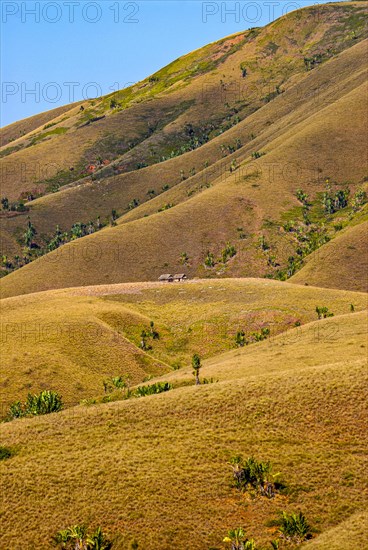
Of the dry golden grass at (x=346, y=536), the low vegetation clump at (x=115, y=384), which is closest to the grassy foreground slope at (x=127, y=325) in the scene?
the low vegetation clump at (x=115, y=384)

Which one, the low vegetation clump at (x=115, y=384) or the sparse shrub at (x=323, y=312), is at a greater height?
the low vegetation clump at (x=115, y=384)

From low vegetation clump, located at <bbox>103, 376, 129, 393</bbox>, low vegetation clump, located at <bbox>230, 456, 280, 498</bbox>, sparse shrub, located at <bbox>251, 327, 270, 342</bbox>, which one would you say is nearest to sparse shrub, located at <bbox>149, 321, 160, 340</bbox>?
sparse shrub, located at <bbox>251, 327, 270, 342</bbox>

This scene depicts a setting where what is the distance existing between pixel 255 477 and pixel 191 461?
255 inches

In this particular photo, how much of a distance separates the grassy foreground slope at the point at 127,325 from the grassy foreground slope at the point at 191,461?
39.2 metres

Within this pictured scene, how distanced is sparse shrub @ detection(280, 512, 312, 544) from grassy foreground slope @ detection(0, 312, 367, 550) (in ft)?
3.39

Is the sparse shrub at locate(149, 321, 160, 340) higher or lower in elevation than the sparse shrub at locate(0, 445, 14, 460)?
lower

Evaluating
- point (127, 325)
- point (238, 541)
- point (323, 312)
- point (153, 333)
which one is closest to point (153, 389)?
point (238, 541)

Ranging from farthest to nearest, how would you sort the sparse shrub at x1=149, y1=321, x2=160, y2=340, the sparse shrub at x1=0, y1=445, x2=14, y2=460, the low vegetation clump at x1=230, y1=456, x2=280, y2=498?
the sparse shrub at x1=149, y1=321, x2=160, y2=340 < the sparse shrub at x1=0, y1=445, x2=14, y2=460 < the low vegetation clump at x1=230, y1=456, x2=280, y2=498

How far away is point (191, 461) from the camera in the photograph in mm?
55062

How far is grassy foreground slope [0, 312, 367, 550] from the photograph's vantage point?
158 feet

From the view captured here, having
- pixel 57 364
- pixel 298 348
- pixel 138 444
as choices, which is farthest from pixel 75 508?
pixel 57 364

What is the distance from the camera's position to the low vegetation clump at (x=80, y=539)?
45828mm

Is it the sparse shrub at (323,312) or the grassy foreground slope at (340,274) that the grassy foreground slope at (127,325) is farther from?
the grassy foreground slope at (340,274)

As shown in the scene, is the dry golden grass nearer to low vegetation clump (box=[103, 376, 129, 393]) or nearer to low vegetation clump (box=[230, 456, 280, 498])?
low vegetation clump (box=[230, 456, 280, 498])
